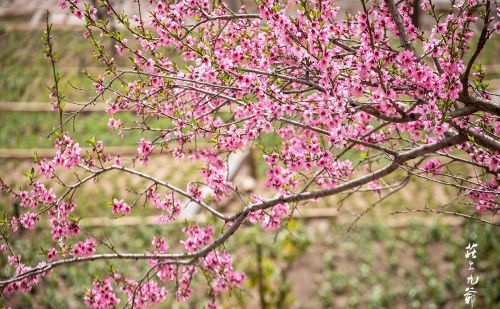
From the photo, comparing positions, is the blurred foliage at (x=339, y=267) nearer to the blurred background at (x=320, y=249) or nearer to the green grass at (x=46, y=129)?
the blurred background at (x=320, y=249)

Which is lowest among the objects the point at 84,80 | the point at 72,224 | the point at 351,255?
the point at 72,224

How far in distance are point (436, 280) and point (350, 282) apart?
117cm

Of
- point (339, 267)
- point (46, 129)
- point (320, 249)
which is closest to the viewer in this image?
point (339, 267)

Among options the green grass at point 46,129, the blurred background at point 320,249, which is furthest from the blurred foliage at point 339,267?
the green grass at point 46,129

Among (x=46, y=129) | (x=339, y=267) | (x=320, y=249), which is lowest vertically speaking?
(x=339, y=267)

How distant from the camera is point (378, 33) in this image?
3.41 m

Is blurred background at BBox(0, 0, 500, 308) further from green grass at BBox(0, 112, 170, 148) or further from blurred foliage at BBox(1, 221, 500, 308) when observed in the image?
green grass at BBox(0, 112, 170, 148)

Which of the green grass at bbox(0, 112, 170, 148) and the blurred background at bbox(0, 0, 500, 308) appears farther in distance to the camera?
the green grass at bbox(0, 112, 170, 148)

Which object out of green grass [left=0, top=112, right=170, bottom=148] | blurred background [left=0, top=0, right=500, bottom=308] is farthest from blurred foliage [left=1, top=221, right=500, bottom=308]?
green grass [left=0, top=112, right=170, bottom=148]

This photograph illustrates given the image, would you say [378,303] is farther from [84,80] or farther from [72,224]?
[84,80]

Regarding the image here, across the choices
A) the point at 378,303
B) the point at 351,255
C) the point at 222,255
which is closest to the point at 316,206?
the point at 351,255

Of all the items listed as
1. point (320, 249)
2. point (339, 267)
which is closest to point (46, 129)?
point (320, 249)

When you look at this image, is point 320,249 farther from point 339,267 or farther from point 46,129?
point 46,129

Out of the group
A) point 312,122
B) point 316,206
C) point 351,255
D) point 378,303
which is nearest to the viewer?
point 312,122
